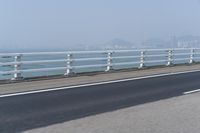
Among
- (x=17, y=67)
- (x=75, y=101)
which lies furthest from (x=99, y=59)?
(x=75, y=101)

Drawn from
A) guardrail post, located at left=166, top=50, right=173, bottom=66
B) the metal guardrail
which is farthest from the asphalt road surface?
guardrail post, located at left=166, top=50, right=173, bottom=66

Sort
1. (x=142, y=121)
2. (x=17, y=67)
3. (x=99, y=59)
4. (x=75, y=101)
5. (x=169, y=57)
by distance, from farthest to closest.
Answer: (x=169, y=57), (x=99, y=59), (x=17, y=67), (x=75, y=101), (x=142, y=121)

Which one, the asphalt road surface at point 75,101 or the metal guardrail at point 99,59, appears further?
the metal guardrail at point 99,59

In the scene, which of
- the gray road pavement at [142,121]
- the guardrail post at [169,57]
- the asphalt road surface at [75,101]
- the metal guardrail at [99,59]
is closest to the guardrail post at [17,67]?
the metal guardrail at [99,59]

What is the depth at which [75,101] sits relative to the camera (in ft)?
44.0

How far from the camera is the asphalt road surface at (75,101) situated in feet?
34.2

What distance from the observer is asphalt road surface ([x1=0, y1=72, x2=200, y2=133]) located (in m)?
10.4

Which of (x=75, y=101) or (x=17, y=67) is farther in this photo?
(x=17, y=67)

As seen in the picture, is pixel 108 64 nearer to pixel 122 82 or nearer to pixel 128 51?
pixel 128 51

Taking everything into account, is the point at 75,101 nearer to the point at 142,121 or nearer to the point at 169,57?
the point at 142,121

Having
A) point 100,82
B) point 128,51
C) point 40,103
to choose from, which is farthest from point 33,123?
point 128,51

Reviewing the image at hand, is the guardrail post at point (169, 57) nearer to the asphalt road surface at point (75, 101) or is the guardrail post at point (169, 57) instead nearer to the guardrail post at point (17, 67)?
the asphalt road surface at point (75, 101)

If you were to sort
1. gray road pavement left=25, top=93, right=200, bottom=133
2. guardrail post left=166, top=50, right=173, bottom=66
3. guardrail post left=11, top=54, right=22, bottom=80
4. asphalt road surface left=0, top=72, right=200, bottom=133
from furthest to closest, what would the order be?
1. guardrail post left=166, top=50, right=173, bottom=66
2. guardrail post left=11, top=54, right=22, bottom=80
3. asphalt road surface left=0, top=72, right=200, bottom=133
4. gray road pavement left=25, top=93, right=200, bottom=133

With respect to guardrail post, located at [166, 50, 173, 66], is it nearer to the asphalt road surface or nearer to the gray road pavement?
the asphalt road surface
